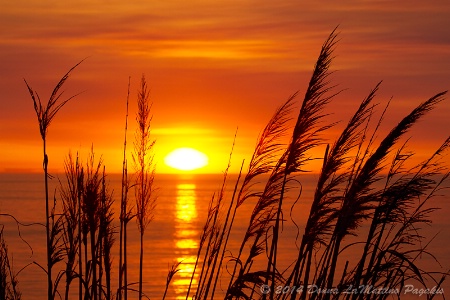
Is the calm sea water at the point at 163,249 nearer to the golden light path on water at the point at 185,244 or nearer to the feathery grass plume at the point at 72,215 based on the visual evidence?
the golden light path on water at the point at 185,244

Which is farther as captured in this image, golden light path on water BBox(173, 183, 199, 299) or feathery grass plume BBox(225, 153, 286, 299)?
golden light path on water BBox(173, 183, 199, 299)

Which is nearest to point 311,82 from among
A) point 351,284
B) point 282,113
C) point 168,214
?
point 282,113

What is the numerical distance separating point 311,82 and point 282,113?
545 mm

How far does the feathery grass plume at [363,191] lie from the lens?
463 cm

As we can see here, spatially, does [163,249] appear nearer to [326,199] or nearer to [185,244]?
[185,244]

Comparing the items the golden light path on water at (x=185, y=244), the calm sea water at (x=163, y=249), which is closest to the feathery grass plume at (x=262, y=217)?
the calm sea water at (x=163, y=249)

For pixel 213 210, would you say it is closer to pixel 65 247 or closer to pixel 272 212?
pixel 272 212

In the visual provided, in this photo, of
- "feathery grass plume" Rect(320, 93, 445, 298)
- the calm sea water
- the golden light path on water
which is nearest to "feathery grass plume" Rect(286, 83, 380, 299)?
"feathery grass plume" Rect(320, 93, 445, 298)

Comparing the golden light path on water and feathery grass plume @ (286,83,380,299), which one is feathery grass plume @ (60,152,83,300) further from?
the golden light path on water

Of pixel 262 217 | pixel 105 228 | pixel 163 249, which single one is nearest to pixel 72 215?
pixel 105 228

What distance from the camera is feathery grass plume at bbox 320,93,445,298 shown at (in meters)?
4.63

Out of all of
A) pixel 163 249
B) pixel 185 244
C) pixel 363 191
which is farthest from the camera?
pixel 185 244

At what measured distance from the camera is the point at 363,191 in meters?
4.70

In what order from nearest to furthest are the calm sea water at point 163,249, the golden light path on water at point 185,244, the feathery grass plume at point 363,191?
the feathery grass plume at point 363,191 → the calm sea water at point 163,249 → the golden light path on water at point 185,244
